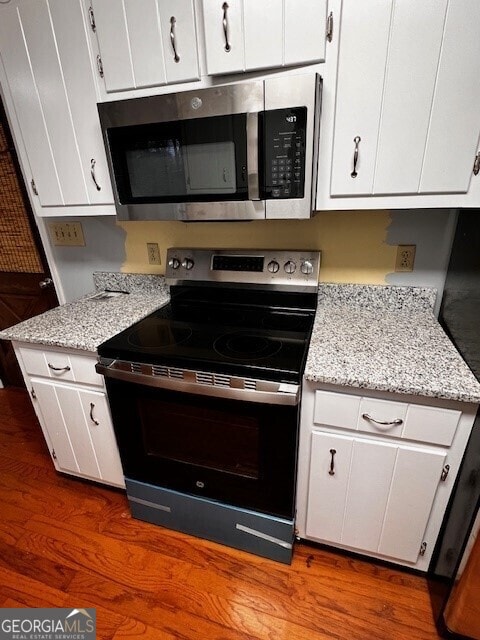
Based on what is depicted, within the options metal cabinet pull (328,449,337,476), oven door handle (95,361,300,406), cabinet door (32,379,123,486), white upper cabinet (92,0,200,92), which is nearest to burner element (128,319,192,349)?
oven door handle (95,361,300,406)

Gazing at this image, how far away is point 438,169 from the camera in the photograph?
1.00m

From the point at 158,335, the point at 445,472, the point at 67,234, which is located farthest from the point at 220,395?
the point at 67,234

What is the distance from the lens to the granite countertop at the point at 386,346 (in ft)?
3.13

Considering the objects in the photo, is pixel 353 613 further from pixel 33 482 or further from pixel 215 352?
pixel 33 482

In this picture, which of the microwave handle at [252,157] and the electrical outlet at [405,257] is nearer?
the microwave handle at [252,157]

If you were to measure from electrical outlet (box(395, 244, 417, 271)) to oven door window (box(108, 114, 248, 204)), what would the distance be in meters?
0.70

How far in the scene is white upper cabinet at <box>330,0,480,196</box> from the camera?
878 millimetres

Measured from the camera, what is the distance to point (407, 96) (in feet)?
3.12

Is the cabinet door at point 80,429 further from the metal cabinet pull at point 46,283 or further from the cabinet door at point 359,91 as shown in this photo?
the cabinet door at point 359,91

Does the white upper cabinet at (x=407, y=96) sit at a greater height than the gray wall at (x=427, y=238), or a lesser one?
greater

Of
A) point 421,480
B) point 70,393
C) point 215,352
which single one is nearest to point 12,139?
point 70,393

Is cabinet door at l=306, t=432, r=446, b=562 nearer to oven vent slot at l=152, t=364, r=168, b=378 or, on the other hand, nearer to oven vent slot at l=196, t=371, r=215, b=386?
oven vent slot at l=196, t=371, r=215, b=386

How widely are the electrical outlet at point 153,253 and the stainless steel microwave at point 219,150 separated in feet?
1.46

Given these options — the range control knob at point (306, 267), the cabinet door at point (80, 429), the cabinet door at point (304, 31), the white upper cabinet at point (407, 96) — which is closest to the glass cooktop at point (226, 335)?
the range control knob at point (306, 267)
